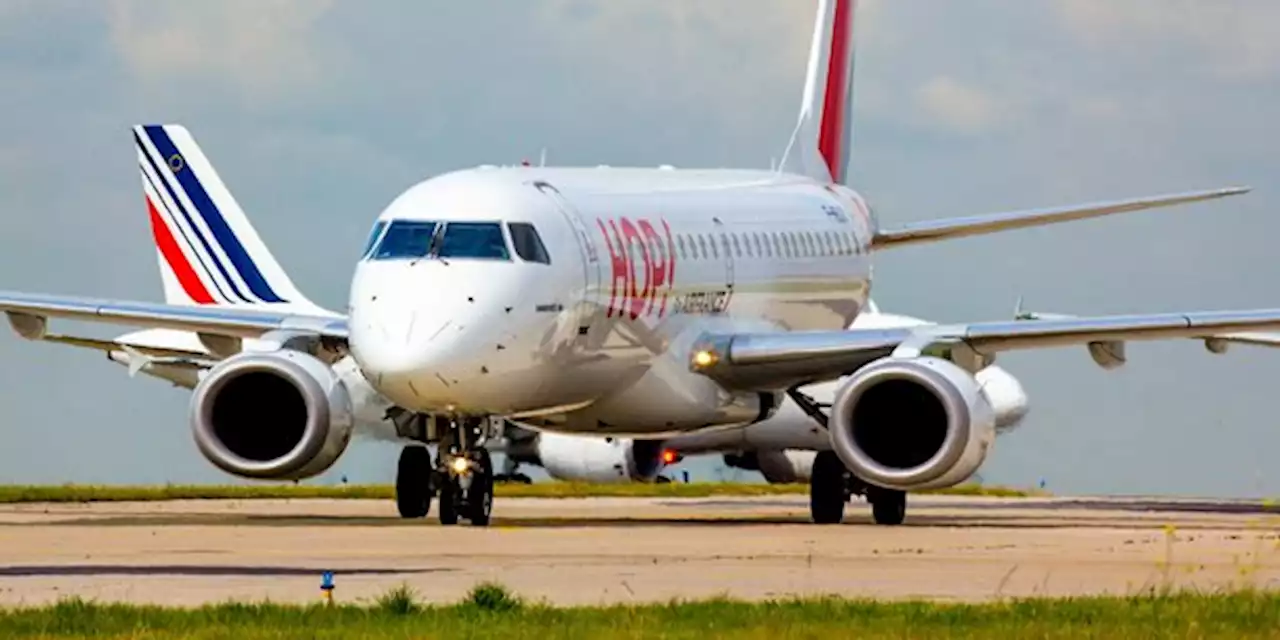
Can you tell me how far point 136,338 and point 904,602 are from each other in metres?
38.9

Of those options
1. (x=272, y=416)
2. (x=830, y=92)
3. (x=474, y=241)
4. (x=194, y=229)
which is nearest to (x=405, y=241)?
(x=474, y=241)

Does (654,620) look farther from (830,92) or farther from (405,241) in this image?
(830,92)

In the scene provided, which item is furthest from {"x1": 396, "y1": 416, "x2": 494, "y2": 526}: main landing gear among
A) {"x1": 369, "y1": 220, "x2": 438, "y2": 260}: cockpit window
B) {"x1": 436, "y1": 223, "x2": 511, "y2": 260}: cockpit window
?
{"x1": 369, "y1": 220, "x2": 438, "y2": 260}: cockpit window

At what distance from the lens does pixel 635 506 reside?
46.2m

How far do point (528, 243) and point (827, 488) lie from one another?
6.89 m

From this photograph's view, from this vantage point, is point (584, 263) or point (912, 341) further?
point (912, 341)

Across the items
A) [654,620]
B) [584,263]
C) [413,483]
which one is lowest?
[654,620]

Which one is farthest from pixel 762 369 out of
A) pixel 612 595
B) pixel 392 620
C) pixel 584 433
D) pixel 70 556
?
pixel 392 620

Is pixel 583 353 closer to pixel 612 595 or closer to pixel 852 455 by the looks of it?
pixel 852 455

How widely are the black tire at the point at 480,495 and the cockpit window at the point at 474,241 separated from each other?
219 centimetres

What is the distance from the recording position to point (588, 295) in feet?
116

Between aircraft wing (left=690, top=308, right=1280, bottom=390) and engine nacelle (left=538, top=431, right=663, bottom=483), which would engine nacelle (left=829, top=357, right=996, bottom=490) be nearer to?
aircraft wing (left=690, top=308, right=1280, bottom=390)

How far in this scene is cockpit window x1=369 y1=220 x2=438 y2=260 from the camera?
33.5 metres

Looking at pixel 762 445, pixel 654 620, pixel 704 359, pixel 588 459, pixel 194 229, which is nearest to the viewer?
pixel 654 620
